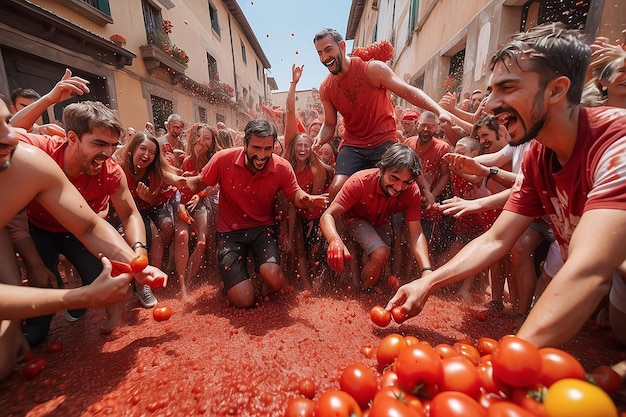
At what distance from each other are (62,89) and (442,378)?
4.18 m

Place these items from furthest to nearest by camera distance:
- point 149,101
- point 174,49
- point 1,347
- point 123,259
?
point 174,49 → point 149,101 → point 123,259 → point 1,347

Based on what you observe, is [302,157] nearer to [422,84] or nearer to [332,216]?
[332,216]

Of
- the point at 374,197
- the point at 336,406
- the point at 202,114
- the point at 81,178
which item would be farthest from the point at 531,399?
the point at 202,114

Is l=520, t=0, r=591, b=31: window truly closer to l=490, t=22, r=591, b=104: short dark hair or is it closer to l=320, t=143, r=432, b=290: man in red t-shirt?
l=320, t=143, r=432, b=290: man in red t-shirt

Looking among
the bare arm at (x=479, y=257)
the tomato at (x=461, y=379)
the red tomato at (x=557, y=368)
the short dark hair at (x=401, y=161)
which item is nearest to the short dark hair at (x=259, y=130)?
the short dark hair at (x=401, y=161)

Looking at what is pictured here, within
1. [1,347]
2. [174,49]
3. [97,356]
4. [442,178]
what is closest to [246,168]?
[97,356]

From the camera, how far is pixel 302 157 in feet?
14.5

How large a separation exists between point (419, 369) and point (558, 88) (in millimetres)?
1696

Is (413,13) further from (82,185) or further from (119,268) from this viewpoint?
(119,268)

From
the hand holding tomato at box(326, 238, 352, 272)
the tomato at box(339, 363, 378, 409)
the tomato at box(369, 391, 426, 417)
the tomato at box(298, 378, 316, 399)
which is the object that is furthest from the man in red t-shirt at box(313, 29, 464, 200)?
the tomato at box(369, 391, 426, 417)

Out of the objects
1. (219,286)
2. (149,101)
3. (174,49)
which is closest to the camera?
(219,286)

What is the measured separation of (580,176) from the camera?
1.72m

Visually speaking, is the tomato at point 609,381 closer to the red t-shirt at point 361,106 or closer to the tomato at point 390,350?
the tomato at point 390,350

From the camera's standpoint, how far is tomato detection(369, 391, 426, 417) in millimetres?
1210
